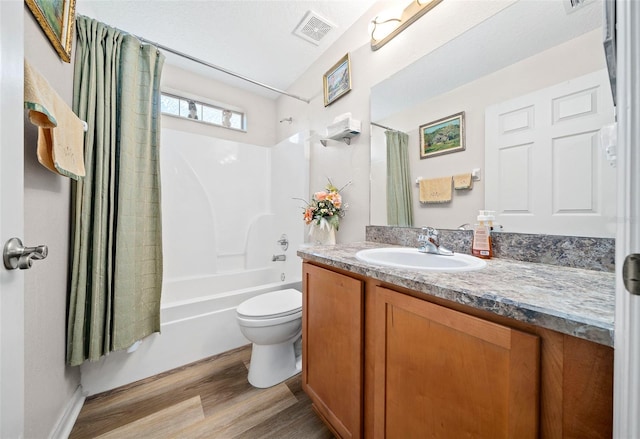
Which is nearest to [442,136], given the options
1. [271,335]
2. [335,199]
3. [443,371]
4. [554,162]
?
[554,162]

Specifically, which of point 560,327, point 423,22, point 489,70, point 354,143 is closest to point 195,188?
point 354,143

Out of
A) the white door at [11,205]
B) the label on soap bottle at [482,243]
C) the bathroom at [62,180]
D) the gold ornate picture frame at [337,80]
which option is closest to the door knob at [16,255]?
the white door at [11,205]

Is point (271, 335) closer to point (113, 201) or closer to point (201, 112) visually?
point (113, 201)

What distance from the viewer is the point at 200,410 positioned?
1253 millimetres

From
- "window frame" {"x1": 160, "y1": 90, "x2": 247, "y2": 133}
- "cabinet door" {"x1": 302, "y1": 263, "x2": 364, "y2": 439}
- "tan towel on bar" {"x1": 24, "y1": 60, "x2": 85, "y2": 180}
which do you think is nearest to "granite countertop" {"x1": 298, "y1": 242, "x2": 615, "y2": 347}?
"cabinet door" {"x1": 302, "y1": 263, "x2": 364, "y2": 439}

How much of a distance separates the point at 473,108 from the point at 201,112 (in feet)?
8.27

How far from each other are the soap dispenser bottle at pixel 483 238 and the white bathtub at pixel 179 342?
1.35 metres

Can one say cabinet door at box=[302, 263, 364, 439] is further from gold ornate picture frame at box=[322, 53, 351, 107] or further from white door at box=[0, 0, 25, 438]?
gold ornate picture frame at box=[322, 53, 351, 107]

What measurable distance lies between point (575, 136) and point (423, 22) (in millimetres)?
983

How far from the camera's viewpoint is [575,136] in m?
0.82

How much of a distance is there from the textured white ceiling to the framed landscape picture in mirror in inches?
41.5

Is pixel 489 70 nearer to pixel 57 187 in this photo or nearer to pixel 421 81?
pixel 421 81

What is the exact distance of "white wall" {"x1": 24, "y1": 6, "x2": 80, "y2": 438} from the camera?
0.86 meters

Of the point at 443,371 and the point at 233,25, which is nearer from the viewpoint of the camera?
the point at 443,371
